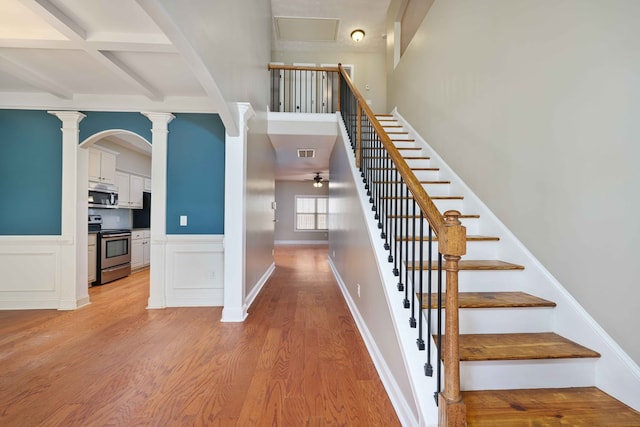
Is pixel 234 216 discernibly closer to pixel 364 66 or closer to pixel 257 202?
pixel 257 202

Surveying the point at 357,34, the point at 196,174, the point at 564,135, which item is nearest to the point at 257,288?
the point at 196,174

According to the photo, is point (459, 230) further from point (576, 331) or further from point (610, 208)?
point (576, 331)

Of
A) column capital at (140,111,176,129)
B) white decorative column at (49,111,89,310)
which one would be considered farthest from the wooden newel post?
white decorative column at (49,111,89,310)

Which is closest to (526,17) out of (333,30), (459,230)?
(459,230)

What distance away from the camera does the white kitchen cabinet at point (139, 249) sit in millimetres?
4859

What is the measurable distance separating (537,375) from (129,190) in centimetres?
632

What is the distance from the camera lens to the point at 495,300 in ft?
5.42

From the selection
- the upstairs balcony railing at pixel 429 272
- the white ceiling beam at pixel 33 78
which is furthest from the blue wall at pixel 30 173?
the upstairs balcony railing at pixel 429 272

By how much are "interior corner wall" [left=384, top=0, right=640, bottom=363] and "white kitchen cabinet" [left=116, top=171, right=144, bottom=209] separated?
5.63 meters

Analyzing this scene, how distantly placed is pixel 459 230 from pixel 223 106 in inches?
83.9

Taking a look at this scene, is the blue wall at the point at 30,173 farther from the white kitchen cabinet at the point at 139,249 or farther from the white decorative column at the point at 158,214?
the white kitchen cabinet at the point at 139,249

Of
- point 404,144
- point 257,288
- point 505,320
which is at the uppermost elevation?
point 404,144

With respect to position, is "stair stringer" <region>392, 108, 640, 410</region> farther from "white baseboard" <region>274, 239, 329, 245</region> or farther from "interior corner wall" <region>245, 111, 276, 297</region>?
"white baseboard" <region>274, 239, 329, 245</region>

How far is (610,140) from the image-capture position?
1.38 meters
